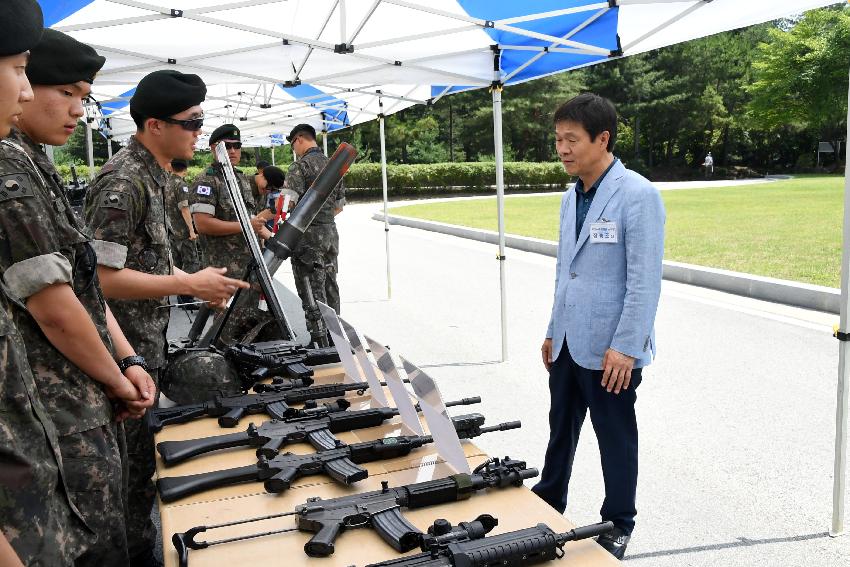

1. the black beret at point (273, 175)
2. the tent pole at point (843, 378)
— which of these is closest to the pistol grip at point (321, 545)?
the tent pole at point (843, 378)

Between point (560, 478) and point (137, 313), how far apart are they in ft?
5.90

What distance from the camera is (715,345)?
6.70 m

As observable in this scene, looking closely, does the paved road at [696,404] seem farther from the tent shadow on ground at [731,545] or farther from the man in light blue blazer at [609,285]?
the man in light blue blazer at [609,285]

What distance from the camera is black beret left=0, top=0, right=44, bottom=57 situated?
1.30 m

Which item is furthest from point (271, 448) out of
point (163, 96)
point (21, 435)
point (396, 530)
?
point (163, 96)

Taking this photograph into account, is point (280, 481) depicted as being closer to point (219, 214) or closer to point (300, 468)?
point (300, 468)

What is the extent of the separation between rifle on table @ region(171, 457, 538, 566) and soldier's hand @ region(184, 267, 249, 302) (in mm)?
1089

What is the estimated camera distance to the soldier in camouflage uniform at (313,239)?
6707 millimetres

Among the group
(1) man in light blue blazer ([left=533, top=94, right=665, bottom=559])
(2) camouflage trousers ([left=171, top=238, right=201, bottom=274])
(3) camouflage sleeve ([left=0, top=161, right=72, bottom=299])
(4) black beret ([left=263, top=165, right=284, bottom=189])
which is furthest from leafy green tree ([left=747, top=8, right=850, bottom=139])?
(3) camouflage sleeve ([left=0, top=161, right=72, bottom=299])

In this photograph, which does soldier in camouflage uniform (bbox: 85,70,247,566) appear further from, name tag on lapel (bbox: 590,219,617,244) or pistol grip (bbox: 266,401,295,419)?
name tag on lapel (bbox: 590,219,617,244)

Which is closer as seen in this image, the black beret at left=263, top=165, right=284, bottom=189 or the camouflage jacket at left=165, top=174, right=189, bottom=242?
the camouflage jacket at left=165, top=174, right=189, bottom=242

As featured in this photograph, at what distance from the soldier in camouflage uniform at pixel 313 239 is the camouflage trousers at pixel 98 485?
455cm

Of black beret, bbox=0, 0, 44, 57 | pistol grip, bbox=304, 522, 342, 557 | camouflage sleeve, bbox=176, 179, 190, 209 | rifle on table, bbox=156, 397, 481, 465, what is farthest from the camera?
camouflage sleeve, bbox=176, 179, 190, 209

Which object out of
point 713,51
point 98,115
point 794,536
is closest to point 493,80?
point 794,536
